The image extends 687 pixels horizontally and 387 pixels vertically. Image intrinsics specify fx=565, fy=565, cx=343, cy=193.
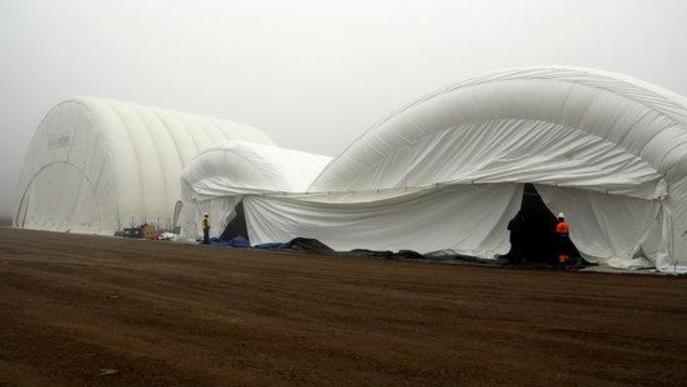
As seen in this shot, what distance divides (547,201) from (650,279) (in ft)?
13.3

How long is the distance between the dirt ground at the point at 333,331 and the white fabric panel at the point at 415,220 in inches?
203

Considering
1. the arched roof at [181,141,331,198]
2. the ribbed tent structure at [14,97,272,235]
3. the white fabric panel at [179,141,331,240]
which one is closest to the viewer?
the arched roof at [181,141,331,198]

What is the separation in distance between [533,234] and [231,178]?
12483 mm

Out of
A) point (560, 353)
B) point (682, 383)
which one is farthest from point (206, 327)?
point (682, 383)

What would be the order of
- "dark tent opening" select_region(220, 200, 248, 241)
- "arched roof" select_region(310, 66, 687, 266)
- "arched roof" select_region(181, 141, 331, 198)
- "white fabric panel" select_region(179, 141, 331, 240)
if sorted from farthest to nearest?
"dark tent opening" select_region(220, 200, 248, 241) < "white fabric panel" select_region(179, 141, 331, 240) < "arched roof" select_region(181, 141, 331, 198) < "arched roof" select_region(310, 66, 687, 266)

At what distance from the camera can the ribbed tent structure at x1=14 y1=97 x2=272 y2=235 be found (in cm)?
3150

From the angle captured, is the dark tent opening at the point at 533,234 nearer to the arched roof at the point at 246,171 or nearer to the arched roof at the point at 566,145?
the arched roof at the point at 566,145

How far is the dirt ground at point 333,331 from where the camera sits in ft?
12.2

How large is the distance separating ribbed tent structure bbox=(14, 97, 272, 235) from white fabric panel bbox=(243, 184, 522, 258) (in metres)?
14.8

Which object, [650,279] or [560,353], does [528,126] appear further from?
[560,353]

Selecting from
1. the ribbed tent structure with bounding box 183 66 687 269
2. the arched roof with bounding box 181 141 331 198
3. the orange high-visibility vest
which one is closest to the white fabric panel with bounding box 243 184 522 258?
the ribbed tent structure with bounding box 183 66 687 269

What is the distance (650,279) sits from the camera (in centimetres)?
1030

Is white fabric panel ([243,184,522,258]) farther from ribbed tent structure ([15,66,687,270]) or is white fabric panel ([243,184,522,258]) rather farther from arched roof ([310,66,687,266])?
arched roof ([310,66,687,266])

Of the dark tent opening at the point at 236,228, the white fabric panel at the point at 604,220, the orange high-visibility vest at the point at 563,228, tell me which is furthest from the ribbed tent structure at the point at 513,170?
the dark tent opening at the point at 236,228
